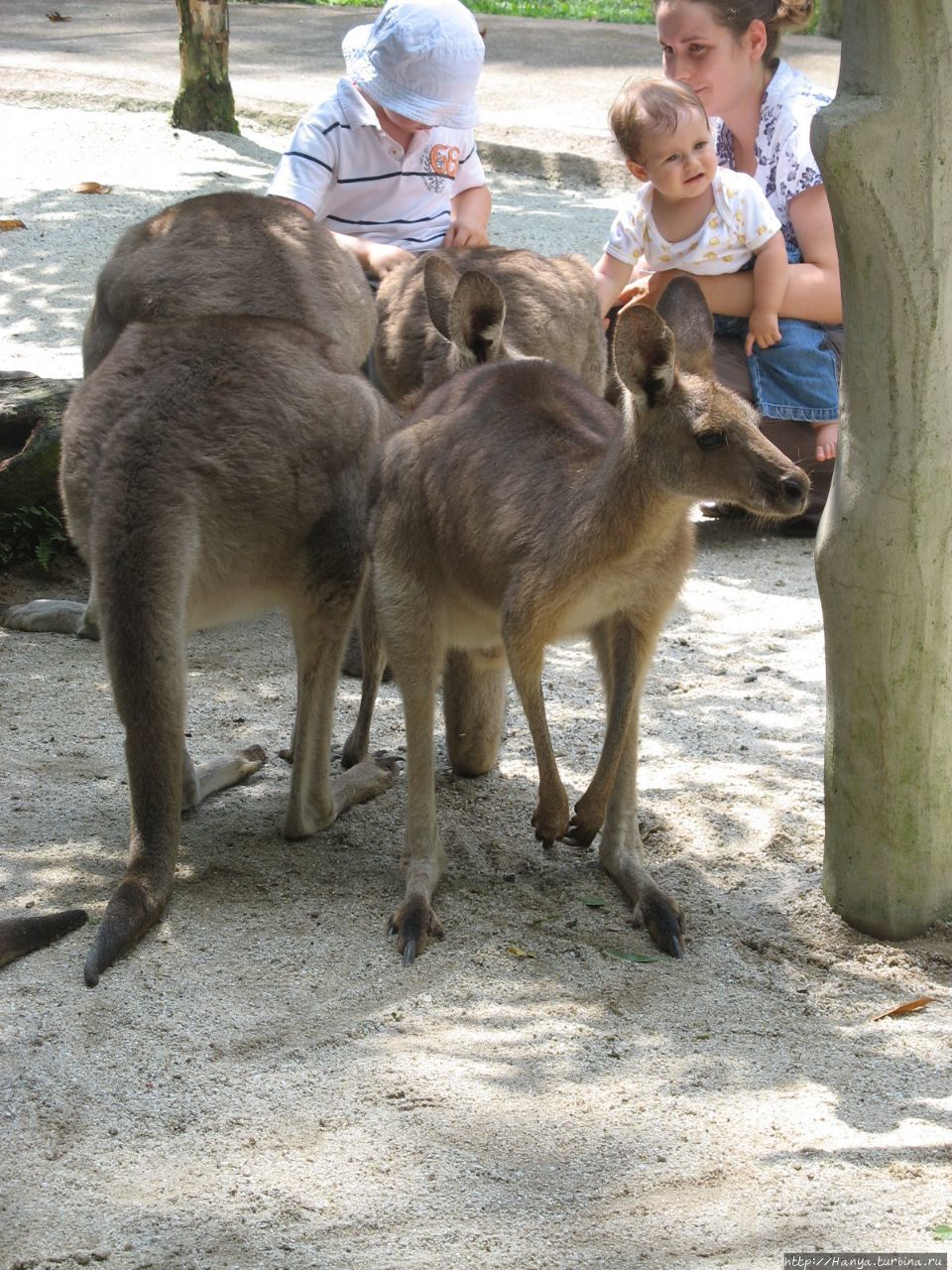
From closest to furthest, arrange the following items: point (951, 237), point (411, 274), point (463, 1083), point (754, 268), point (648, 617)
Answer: point (463, 1083) → point (951, 237) → point (648, 617) → point (411, 274) → point (754, 268)

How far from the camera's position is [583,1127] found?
93.4 inches

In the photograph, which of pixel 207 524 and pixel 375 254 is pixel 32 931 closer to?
pixel 207 524

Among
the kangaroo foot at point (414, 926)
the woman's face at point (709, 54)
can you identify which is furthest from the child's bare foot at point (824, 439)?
the kangaroo foot at point (414, 926)

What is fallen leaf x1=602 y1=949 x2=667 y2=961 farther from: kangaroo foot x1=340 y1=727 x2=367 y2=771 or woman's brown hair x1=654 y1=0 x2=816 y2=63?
woman's brown hair x1=654 y1=0 x2=816 y2=63

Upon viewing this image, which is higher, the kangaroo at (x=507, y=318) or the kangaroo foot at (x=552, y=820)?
the kangaroo at (x=507, y=318)

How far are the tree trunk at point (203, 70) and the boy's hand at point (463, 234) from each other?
434 cm

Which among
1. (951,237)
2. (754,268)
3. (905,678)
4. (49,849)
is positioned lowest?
(49,849)

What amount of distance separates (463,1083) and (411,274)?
2.68 m

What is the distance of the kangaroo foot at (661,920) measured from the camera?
117 inches

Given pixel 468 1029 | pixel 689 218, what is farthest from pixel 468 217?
pixel 468 1029

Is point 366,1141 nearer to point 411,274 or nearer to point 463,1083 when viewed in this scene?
point 463,1083

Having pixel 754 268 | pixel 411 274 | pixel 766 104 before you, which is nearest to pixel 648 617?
pixel 411 274

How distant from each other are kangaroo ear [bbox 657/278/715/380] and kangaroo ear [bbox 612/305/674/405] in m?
0.11

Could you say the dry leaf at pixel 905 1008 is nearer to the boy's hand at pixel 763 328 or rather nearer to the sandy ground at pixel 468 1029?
the sandy ground at pixel 468 1029
